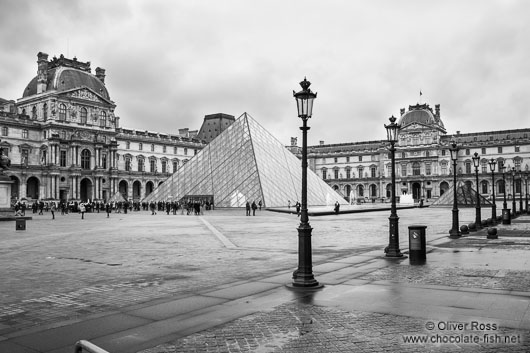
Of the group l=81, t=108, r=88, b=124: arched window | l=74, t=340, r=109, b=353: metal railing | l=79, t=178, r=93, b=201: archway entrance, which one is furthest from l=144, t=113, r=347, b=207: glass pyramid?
l=74, t=340, r=109, b=353: metal railing

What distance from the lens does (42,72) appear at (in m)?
67.6

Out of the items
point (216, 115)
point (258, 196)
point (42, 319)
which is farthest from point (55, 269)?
point (216, 115)

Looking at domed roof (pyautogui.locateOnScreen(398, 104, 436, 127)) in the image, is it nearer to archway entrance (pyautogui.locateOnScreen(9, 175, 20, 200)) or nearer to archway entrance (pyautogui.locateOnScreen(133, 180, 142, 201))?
archway entrance (pyautogui.locateOnScreen(133, 180, 142, 201))

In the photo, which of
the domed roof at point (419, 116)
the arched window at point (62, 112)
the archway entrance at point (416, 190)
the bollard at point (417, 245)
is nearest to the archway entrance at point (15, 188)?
the arched window at point (62, 112)

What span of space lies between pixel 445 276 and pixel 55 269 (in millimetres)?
7459

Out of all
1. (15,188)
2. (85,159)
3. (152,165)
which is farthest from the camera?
(152,165)

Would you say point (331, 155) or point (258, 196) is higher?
point (331, 155)

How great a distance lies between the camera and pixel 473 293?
22.9ft

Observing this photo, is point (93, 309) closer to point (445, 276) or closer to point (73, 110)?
point (445, 276)

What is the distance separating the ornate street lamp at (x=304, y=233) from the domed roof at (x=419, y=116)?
94693mm

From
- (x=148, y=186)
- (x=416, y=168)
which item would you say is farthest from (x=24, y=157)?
(x=416, y=168)

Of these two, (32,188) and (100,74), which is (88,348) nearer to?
(32,188)

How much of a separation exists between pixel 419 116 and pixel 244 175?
6373 centimetres

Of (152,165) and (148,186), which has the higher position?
(152,165)
